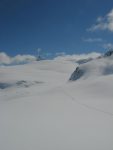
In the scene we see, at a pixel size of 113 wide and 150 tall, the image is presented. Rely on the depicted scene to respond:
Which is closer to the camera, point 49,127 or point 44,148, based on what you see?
point 44,148

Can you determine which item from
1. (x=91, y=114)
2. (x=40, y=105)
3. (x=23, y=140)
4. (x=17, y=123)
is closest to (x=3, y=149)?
(x=23, y=140)

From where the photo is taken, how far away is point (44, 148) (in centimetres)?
1006

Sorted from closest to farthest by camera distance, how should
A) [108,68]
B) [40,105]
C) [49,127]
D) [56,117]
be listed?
[49,127], [56,117], [40,105], [108,68]

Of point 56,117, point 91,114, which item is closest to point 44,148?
point 56,117

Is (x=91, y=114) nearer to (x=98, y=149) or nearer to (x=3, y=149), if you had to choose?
(x=98, y=149)

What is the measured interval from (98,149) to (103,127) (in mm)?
3329

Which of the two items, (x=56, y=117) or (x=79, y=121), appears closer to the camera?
(x=79, y=121)

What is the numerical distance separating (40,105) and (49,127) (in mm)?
7132

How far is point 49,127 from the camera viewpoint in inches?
516

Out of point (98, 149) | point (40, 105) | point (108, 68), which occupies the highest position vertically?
point (108, 68)

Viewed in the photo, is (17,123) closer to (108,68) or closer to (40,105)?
(40,105)

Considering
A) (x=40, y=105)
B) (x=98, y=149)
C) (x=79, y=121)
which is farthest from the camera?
(x=40, y=105)

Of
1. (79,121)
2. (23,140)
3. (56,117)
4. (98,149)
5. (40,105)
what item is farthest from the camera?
(40,105)

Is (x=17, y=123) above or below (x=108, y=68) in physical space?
below
